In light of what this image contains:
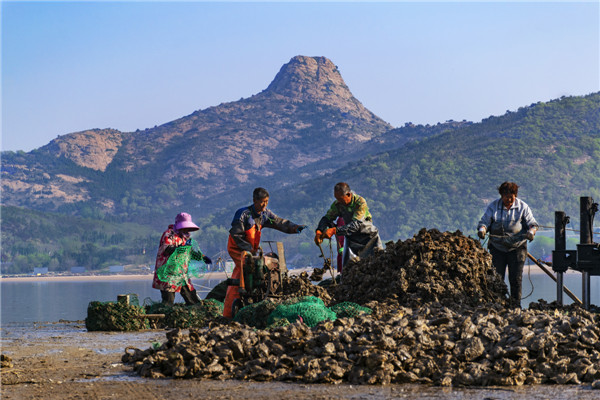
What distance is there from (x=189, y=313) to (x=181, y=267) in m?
0.83

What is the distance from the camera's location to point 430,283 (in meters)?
12.7

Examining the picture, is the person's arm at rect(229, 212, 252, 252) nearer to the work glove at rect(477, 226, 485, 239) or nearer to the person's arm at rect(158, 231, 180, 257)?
the person's arm at rect(158, 231, 180, 257)

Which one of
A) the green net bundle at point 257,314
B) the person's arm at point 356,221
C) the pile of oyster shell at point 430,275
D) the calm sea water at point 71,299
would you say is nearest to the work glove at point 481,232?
the pile of oyster shell at point 430,275

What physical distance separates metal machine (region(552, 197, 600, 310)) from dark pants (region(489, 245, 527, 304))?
1.51 feet

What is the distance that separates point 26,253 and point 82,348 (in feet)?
493

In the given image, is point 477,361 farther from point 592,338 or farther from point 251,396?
point 251,396

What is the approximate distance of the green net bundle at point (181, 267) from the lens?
14.7m

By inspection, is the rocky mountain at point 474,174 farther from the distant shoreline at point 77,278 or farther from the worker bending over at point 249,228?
the worker bending over at point 249,228

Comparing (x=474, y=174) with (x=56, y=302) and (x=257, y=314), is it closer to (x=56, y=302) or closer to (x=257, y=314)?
(x=56, y=302)

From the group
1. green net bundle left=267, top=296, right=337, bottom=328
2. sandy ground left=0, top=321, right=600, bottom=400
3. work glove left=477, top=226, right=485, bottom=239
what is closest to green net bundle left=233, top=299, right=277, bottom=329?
green net bundle left=267, top=296, right=337, bottom=328

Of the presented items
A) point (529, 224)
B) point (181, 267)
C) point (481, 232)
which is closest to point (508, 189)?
point (529, 224)

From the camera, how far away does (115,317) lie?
14.3 metres

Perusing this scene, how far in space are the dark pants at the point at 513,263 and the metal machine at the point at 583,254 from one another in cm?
46

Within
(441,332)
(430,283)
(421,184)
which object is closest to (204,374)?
(441,332)
